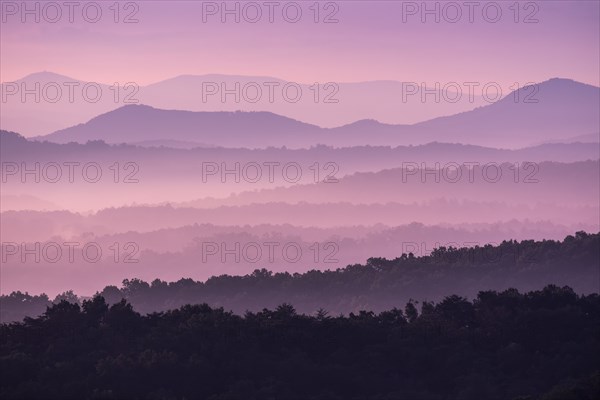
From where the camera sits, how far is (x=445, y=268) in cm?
16600

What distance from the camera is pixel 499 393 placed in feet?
204

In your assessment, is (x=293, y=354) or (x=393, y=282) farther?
(x=393, y=282)

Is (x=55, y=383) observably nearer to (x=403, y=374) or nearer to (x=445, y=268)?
(x=403, y=374)

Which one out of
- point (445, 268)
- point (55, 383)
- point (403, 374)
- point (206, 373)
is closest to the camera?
point (55, 383)

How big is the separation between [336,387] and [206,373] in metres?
6.34

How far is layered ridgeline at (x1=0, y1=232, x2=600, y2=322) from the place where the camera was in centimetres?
15975

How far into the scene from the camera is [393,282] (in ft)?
548

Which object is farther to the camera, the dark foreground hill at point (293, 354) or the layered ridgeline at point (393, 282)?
the layered ridgeline at point (393, 282)

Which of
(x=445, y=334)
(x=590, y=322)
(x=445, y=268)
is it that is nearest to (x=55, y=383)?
(x=445, y=334)

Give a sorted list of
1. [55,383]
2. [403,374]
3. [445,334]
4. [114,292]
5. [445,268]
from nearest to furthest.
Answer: [55,383], [403,374], [445,334], [445,268], [114,292]

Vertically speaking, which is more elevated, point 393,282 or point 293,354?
point 293,354

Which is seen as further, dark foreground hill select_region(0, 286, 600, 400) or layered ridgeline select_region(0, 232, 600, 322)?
layered ridgeline select_region(0, 232, 600, 322)

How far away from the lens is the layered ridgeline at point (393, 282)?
15975cm

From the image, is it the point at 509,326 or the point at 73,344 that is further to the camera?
the point at 509,326
